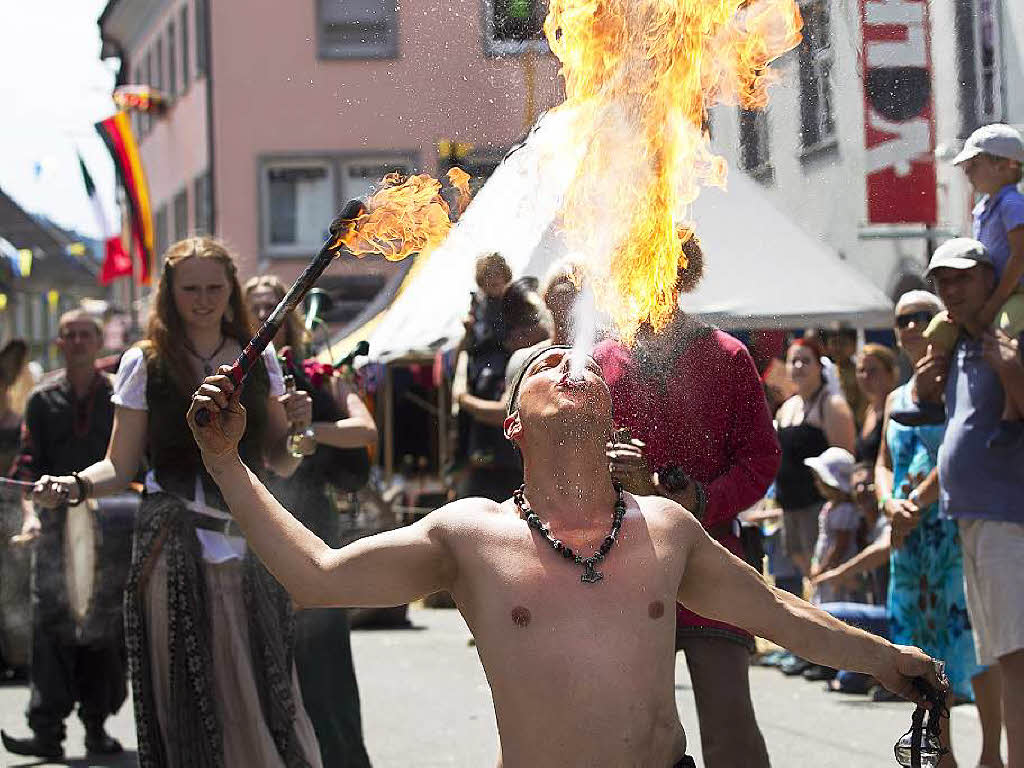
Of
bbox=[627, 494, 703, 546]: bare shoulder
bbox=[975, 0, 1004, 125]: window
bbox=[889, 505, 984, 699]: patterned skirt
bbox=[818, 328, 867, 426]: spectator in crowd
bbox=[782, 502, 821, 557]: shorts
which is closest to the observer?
bbox=[627, 494, 703, 546]: bare shoulder

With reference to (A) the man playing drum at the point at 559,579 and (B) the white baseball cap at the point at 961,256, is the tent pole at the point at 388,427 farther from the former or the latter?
(A) the man playing drum at the point at 559,579

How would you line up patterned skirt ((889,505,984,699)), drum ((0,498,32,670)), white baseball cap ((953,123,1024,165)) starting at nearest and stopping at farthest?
white baseball cap ((953,123,1024,165))
patterned skirt ((889,505,984,699))
drum ((0,498,32,670))

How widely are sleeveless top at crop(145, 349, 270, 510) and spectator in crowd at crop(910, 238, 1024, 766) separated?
7.41 feet

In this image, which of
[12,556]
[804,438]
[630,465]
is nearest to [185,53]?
[804,438]

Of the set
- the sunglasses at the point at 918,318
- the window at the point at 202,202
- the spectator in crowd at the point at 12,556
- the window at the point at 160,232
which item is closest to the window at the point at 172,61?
the window at the point at 160,232

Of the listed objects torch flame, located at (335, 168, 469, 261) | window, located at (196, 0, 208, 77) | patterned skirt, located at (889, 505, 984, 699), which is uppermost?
window, located at (196, 0, 208, 77)

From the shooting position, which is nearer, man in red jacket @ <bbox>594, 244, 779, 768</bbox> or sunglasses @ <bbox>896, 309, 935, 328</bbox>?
man in red jacket @ <bbox>594, 244, 779, 768</bbox>

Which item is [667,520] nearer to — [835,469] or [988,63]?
[988,63]

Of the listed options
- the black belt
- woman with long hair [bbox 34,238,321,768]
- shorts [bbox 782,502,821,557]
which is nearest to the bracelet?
woman with long hair [bbox 34,238,321,768]

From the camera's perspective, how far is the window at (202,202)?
27.7m

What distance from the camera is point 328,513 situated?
6199 millimetres

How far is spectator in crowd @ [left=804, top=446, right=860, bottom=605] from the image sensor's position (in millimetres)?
8688

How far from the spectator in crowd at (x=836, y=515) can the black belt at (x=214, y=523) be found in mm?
3930

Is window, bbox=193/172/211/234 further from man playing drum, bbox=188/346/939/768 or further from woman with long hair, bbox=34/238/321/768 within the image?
man playing drum, bbox=188/346/939/768
